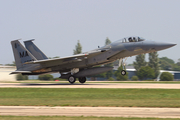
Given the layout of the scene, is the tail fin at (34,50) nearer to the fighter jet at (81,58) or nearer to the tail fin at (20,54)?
the fighter jet at (81,58)

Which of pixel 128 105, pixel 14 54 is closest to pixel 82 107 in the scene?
pixel 128 105

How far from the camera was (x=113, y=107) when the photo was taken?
37.7ft

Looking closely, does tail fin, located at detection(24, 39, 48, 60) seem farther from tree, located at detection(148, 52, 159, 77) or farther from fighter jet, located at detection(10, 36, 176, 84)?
tree, located at detection(148, 52, 159, 77)

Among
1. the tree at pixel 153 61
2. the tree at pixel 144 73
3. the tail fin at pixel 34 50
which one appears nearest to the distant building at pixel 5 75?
the tail fin at pixel 34 50

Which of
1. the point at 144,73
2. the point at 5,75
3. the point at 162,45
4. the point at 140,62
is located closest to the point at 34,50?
the point at 162,45

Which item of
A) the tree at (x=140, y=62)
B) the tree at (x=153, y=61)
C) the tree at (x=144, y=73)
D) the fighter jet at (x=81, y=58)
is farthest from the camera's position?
the tree at (x=140, y=62)

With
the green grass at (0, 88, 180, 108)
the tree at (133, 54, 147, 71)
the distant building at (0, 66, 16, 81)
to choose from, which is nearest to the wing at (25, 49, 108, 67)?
the green grass at (0, 88, 180, 108)

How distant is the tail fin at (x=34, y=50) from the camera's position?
28391mm

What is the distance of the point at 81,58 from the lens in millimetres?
26125

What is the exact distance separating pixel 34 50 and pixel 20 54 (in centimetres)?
160

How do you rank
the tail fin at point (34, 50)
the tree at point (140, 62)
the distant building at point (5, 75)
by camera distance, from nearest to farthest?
the tail fin at point (34, 50)
the distant building at point (5, 75)
the tree at point (140, 62)

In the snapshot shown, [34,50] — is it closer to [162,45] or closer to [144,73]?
[162,45]

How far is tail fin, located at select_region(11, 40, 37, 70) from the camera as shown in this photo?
27.9 m

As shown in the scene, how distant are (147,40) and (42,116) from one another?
1753cm
